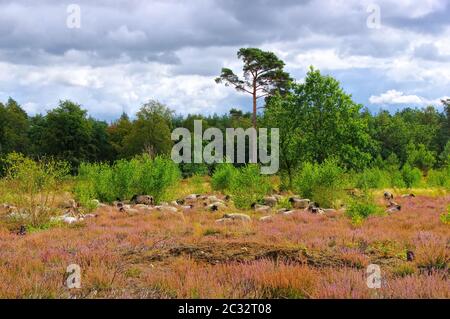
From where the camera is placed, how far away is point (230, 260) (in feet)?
24.9

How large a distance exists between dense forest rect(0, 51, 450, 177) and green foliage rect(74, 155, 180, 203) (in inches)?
229

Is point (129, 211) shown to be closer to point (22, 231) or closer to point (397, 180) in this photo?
point (22, 231)

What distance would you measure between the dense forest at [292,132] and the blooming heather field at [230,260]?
10.7 m

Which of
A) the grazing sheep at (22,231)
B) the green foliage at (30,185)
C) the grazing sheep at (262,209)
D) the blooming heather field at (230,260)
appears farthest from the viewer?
the grazing sheep at (262,209)

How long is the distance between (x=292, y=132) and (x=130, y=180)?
13791 mm

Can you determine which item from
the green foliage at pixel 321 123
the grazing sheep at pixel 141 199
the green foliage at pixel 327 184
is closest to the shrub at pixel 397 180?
the green foliage at pixel 321 123

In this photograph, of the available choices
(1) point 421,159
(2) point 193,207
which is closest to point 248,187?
(2) point 193,207

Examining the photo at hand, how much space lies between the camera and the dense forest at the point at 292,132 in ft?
105

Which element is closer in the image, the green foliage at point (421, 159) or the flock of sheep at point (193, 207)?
the flock of sheep at point (193, 207)

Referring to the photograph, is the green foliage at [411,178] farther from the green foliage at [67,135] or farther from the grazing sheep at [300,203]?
the green foliage at [67,135]

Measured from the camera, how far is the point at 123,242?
10.1m

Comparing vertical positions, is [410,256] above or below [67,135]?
below
